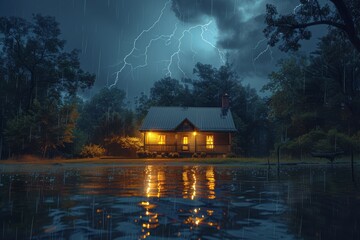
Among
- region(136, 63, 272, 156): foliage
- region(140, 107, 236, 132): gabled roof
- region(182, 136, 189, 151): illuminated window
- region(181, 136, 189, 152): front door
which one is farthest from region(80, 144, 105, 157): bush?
region(136, 63, 272, 156): foliage

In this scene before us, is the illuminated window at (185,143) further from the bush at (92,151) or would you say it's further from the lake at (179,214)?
the lake at (179,214)

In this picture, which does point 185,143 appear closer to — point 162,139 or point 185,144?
point 185,144

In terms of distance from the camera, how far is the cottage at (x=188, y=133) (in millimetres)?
47156

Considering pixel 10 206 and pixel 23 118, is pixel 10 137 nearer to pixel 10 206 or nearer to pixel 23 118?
pixel 23 118

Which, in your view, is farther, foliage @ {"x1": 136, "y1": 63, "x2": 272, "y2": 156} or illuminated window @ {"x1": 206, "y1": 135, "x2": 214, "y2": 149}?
foliage @ {"x1": 136, "y1": 63, "x2": 272, "y2": 156}

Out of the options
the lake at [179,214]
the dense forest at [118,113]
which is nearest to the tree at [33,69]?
the dense forest at [118,113]

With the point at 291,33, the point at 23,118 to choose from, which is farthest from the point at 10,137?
the point at 291,33

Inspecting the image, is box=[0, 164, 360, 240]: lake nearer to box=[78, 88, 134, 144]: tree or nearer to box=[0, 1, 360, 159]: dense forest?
box=[0, 1, 360, 159]: dense forest

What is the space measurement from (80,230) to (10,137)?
3489 cm

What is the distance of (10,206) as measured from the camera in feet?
30.8

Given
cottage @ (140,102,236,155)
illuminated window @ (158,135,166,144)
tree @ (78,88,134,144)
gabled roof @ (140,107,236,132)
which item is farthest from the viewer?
illuminated window @ (158,135,166,144)

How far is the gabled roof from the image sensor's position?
1874 inches

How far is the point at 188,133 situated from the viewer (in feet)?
158

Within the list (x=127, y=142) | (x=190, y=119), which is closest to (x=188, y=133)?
(x=190, y=119)
